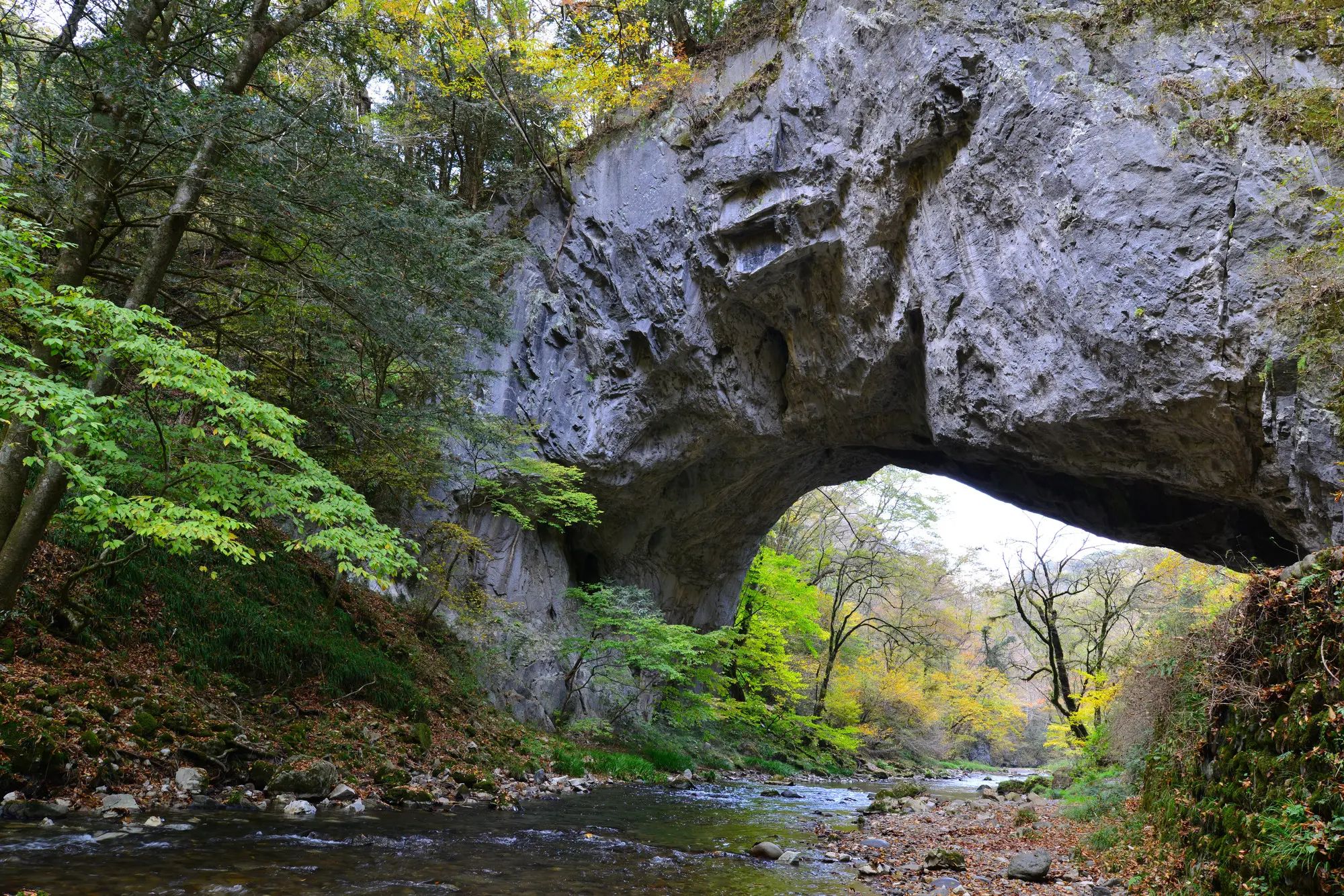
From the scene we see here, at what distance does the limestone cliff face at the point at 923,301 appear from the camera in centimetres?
848

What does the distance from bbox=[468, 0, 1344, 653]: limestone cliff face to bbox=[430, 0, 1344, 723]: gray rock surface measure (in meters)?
0.04

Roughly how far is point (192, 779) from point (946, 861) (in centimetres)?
674

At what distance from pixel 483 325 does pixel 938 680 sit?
23108 millimetres

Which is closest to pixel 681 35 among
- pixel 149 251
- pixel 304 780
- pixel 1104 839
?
pixel 149 251

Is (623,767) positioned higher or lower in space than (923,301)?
lower

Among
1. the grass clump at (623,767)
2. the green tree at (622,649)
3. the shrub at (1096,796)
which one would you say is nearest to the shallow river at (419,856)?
the shrub at (1096,796)

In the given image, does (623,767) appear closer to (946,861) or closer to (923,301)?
(946,861)

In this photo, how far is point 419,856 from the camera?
537cm

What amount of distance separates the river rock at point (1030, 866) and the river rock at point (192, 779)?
698 cm

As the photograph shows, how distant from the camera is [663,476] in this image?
16.5 metres

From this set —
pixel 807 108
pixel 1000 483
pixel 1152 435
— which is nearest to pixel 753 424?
pixel 1000 483

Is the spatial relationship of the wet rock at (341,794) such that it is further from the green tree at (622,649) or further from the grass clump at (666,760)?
the grass clump at (666,760)

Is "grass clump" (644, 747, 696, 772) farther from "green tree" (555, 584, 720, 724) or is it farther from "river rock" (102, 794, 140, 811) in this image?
"river rock" (102, 794, 140, 811)

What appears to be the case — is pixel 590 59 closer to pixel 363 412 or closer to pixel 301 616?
pixel 363 412
